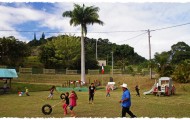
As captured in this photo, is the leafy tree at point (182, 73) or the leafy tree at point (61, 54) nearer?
the leafy tree at point (182, 73)

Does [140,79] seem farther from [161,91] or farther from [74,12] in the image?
[161,91]

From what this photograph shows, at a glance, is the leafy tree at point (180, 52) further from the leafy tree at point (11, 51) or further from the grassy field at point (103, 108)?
the grassy field at point (103, 108)

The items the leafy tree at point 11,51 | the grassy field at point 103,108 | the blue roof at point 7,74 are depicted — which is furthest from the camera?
the leafy tree at point 11,51

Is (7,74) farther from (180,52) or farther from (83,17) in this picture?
(180,52)

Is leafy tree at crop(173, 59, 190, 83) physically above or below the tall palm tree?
below

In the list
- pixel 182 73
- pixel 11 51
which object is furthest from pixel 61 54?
pixel 182 73

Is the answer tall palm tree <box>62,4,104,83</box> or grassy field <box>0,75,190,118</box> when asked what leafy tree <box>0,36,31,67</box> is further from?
grassy field <box>0,75,190,118</box>

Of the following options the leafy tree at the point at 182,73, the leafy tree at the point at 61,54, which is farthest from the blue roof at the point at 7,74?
the leafy tree at the point at 61,54

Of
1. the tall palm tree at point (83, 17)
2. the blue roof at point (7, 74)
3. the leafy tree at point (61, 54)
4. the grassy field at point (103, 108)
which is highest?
the tall palm tree at point (83, 17)

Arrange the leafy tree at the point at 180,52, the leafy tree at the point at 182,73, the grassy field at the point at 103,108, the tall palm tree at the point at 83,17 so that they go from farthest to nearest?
1. the leafy tree at the point at 180,52
2. the tall palm tree at the point at 83,17
3. the leafy tree at the point at 182,73
4. the grassy field at the point at 103,108

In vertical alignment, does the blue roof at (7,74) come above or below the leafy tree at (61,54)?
below

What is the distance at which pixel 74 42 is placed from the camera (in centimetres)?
8044

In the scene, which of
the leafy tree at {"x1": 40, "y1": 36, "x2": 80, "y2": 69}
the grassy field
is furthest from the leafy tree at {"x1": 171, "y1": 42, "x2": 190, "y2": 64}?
the grassy field

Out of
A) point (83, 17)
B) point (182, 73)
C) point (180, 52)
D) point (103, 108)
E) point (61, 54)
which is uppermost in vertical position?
point (83, 17)
